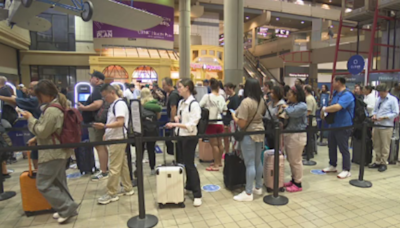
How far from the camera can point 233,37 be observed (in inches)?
407

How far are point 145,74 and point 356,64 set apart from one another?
41.5 ft

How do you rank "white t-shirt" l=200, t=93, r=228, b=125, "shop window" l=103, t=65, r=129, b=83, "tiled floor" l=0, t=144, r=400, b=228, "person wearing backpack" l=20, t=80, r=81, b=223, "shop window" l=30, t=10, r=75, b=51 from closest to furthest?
1. "person wearing backpack" l=20, t=80, r=81, b=223
2. "tiled floor" l=0, t=144, r=400, b=228
3. "white t-shirt" l=200, t=93, r=228, b=125
4. "shop window" l=103, t=65, r=129, b=83
5. "shop window" l=30, t=10, r=75, b=51

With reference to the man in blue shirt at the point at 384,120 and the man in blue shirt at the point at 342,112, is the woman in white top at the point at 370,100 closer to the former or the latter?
the man in blue shirt at the point at 384,120

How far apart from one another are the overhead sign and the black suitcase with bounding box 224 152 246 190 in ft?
18.3

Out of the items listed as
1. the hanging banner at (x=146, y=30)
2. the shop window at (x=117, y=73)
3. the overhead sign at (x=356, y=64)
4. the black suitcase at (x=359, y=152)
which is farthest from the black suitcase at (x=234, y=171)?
the hanging banner at (x=146, y=30)

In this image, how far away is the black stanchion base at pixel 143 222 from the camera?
307 centimetres

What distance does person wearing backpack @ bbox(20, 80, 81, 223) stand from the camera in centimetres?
290

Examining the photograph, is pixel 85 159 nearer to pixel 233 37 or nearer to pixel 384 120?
pixel 384 120

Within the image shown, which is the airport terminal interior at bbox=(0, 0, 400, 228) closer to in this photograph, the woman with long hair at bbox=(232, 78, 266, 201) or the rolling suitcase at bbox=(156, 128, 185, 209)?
the rolling suitcase at bbox=(156, 128, 185, 209)

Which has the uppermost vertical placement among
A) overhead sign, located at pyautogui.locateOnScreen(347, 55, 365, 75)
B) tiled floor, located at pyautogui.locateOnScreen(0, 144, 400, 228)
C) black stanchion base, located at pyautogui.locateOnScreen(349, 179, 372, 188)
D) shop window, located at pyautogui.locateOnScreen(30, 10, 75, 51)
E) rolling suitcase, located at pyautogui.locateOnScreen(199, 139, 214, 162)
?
shop window, located at pyautogui.locateOnScreen(30, 10, 75, 51)

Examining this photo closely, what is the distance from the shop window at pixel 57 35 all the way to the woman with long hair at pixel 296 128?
689 inches

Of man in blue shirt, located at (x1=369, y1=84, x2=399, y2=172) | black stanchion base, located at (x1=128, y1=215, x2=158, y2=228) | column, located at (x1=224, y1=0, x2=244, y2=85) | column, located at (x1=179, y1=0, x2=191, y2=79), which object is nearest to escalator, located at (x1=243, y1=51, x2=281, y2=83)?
column, located at (x1=179, y1=0, x2=191, y2=79)

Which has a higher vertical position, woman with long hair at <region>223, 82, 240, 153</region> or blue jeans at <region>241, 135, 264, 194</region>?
woman with long hair at <region>223, 82, 240, 153</region>

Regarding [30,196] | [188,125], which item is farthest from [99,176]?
[188,125]
